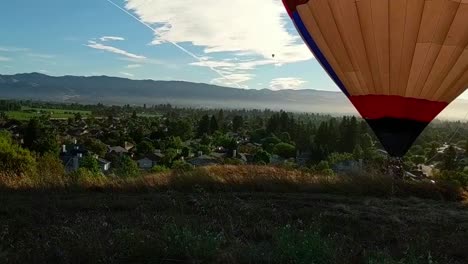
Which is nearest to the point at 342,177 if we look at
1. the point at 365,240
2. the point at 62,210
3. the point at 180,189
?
the point at 180,189

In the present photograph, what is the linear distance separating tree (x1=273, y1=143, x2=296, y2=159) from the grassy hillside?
53137mm

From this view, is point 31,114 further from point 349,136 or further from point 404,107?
point 404,107

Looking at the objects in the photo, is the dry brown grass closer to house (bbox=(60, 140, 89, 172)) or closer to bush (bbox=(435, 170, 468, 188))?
bush (bbox=(435, 170, 468, 188))

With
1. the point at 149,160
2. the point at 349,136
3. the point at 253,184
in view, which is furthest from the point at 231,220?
the point at 149,160

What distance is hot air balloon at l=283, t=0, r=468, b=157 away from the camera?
652 cm

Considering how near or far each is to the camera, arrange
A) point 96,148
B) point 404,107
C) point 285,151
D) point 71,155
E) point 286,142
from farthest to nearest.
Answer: point 286,142, point 96,148, point 285,151, point 71,155, point 404,107

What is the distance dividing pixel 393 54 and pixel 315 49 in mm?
1125

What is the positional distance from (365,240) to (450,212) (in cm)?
168

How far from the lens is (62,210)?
486cm

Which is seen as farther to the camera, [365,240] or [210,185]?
[210,185]

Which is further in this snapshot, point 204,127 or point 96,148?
point 204,127

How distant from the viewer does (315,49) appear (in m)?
7.45

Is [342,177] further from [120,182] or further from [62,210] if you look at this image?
[62,210]

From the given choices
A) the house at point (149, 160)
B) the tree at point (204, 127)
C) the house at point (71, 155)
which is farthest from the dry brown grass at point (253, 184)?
the tree at point (204, 127)
